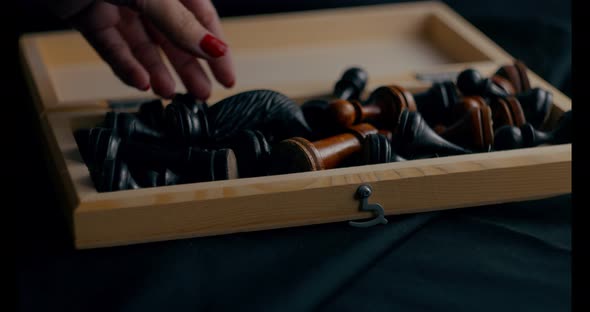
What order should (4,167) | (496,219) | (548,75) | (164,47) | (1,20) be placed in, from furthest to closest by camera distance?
(1,20), (548,75), (164,47), (4,167), (496,219)

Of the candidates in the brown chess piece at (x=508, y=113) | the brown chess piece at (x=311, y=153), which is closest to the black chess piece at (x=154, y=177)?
the brown chess piece at (x=311, y=153)

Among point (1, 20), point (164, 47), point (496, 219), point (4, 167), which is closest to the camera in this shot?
point (496, 219)

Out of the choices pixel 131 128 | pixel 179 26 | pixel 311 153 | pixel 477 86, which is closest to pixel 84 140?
pixel 131 128

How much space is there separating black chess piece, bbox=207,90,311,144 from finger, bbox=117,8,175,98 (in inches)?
7.8

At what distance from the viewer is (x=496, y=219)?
37.4 inches

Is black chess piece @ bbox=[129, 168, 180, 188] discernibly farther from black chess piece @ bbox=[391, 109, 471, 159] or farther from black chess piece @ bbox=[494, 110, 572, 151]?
black chess piece @ bbox=[494, 110, 572, 151]

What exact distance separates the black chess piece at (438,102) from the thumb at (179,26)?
Result: 0.30 metres

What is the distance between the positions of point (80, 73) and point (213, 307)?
0.77 m

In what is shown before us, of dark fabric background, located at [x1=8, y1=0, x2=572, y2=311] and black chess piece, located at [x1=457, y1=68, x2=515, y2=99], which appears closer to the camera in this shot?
dark fabric background, located at [x1=8, y1=0, x2=572, y2=311]

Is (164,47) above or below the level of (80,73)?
above

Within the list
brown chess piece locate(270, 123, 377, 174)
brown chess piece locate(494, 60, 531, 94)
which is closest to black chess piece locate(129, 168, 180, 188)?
brown chess piece locate(270, 123, 377, 174)

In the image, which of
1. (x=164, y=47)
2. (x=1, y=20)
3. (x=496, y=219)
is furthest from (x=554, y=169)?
(x=1, y=20)

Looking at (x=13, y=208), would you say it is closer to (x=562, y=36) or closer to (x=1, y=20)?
(x=1, y=20)

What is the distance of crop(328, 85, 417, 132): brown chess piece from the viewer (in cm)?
106
